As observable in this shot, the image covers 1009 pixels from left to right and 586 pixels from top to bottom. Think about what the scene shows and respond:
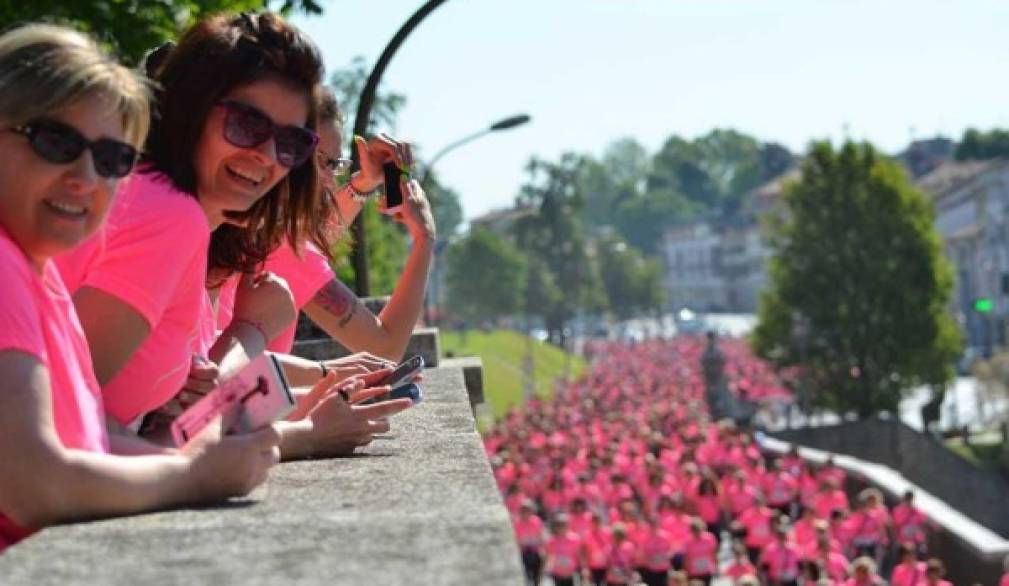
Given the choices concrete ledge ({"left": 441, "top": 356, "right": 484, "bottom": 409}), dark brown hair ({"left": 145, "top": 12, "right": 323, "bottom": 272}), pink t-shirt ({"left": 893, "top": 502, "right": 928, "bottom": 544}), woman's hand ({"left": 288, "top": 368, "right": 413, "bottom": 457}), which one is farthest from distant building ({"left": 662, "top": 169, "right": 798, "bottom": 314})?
dark brown hair ({"left": 145, "top": 12, "right": 323, "bottom": 272})

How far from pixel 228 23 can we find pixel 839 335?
2578 inches

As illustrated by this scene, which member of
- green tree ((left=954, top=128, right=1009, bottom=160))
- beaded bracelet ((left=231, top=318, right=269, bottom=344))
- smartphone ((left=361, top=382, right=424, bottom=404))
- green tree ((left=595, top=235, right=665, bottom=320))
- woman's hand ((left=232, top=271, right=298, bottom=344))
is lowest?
smartphone ((left=361, top=382, right=424, bottom=404))

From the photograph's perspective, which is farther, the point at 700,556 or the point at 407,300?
the point at 700,556

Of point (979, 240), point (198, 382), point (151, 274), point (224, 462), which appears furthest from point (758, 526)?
point (979, 240)

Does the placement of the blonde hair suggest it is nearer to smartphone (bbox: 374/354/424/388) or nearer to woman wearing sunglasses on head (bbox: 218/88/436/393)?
smartphone (bbox: 374/354/424/388)

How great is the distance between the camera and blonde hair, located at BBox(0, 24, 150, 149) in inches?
123

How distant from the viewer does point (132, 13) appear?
671 inches

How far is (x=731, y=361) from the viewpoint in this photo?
89062 millimetres

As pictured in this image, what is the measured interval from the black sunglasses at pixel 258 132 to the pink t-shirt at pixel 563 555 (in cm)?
2012

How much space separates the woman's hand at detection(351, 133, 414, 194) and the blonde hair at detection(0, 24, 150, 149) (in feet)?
7.92

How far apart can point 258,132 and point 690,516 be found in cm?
2273

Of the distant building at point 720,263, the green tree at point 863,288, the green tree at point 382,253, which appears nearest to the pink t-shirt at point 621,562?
the green tree at point 382,253

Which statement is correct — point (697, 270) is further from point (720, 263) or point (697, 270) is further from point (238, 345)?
point (238, 345)

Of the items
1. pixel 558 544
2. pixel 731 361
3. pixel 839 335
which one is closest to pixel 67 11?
pixel 558 544
